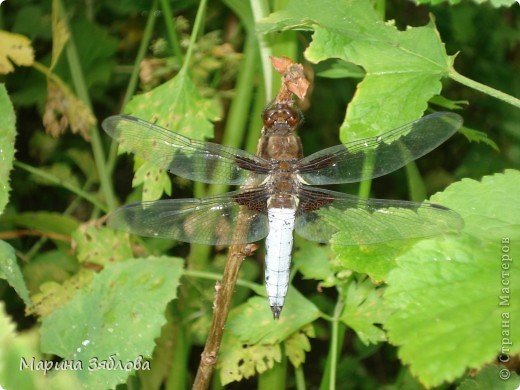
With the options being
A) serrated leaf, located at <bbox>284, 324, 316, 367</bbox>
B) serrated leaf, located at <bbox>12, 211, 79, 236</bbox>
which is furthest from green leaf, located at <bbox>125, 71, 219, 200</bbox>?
serrated leaf, located at <bbox>12, 211, 79, 236</bbox>

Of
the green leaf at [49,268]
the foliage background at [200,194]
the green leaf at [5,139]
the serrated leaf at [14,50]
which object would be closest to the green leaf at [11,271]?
the foliage background at [200,194]

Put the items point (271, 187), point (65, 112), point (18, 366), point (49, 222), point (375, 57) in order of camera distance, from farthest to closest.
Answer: point (49, 222)
point (65, 112)
point (271, 187)
point (375, 57)
point (18, 366)

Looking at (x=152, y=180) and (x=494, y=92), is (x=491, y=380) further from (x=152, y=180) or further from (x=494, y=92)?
(x=152, y=180)

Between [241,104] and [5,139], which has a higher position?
[241,104]

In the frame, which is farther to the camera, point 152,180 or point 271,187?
point 152,180

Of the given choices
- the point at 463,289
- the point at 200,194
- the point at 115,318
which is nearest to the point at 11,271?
the point at 115,318

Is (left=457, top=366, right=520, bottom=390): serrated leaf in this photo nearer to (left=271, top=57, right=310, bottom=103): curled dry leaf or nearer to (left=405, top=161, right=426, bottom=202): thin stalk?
(left=405, top=161, right=426, bottom=202): thin stalk

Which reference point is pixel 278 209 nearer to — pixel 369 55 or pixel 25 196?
pixel 369 55
